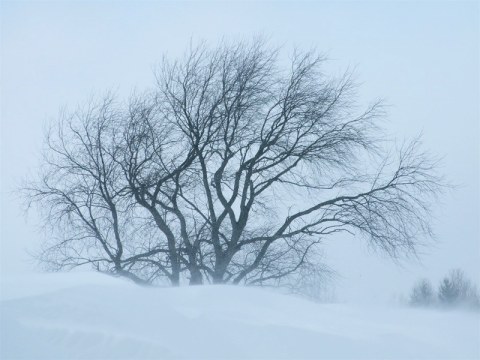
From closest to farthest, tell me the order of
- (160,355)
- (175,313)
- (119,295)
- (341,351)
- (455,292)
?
(160,355)
(341,351)
(175,313)
(119,295)
(455,292)

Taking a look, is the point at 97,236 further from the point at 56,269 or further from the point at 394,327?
the point at 394,327

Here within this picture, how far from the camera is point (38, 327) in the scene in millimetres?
4992

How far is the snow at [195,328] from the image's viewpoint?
15.1 ft

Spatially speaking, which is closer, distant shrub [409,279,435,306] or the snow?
the snow

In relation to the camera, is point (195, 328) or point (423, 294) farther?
point (423, 294)

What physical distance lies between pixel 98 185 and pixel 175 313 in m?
9.13

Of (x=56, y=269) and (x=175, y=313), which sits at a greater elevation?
(x=56, y=269)

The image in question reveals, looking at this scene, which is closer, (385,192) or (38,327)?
(38,327)

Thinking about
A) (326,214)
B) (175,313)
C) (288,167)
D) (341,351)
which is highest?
(288,167)

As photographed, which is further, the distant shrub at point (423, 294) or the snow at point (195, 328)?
the distant shrub at point (423, 294)

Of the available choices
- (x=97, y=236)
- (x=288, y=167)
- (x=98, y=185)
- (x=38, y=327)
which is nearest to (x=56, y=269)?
(x=97, y=236)

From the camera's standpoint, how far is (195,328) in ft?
16.1

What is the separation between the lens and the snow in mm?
4602

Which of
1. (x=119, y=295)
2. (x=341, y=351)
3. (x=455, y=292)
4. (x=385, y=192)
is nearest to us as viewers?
(x=341, y=351)
